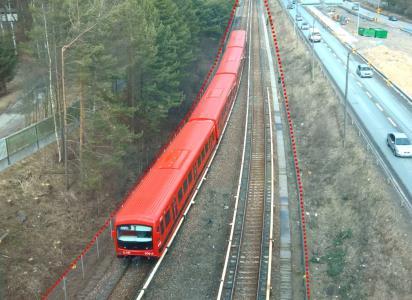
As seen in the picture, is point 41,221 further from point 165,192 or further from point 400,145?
point 400,145

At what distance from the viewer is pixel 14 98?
123 ft

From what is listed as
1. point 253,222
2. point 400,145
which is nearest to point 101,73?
point 253,222

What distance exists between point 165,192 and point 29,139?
11477 mm

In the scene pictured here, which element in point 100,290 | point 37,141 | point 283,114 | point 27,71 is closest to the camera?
A: point 100,290

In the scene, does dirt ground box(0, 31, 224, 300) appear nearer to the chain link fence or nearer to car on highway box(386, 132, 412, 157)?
the chain link fence

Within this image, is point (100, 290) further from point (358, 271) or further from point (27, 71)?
point (27, 71)

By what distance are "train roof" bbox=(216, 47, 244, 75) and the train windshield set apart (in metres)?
27.9

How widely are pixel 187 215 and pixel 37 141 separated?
11.2 meters

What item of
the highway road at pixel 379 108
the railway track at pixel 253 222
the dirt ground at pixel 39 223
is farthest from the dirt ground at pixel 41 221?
the highway road at pixel 379 108

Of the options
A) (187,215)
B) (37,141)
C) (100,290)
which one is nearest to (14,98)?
(37,141)

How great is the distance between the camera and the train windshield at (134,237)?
2138 cm

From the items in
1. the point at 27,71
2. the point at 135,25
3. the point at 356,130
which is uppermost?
the point at 135,25

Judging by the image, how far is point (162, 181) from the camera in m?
24.1

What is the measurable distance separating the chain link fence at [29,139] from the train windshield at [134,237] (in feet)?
32.5
